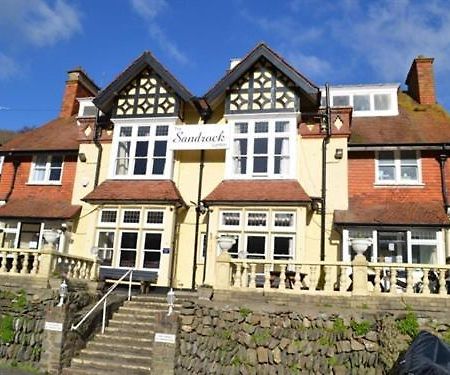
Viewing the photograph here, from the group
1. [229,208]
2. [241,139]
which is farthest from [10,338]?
[241,139]

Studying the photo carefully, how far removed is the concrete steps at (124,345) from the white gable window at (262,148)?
5892 millimetres

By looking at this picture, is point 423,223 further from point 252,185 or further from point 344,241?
point 252,185

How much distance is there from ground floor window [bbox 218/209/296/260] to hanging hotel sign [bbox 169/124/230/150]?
263 centimetres

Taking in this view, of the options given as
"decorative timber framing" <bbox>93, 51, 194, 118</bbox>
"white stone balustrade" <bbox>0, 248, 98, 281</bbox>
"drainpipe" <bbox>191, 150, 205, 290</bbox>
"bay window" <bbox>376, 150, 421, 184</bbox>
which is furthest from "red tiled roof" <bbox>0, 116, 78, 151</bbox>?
"bay window" <bbox>376, 150, 421, 184</bbox>

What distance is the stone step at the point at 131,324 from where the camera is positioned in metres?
12.0

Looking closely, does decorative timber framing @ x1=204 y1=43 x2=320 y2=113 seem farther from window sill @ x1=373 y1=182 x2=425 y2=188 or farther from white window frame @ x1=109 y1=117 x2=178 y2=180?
window sill @ x1=373 y1=182 x2=425 y2=188

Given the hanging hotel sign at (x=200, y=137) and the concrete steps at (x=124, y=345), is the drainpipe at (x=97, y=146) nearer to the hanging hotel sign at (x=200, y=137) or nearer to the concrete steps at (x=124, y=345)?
the hanging hotel sign at (x=200, y=137)

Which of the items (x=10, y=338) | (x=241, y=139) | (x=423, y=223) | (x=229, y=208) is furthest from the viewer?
(x=241, y=139)

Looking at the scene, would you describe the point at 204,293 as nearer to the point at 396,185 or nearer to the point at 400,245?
the point at 400,245

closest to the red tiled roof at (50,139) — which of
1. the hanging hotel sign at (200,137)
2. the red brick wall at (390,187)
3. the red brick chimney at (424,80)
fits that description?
the hanging hotel sign at (200,137)

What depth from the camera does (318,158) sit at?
1697 centimetres

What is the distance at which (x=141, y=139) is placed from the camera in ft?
59.3

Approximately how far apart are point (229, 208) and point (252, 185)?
1.20 metres

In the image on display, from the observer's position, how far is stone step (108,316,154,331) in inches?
473
